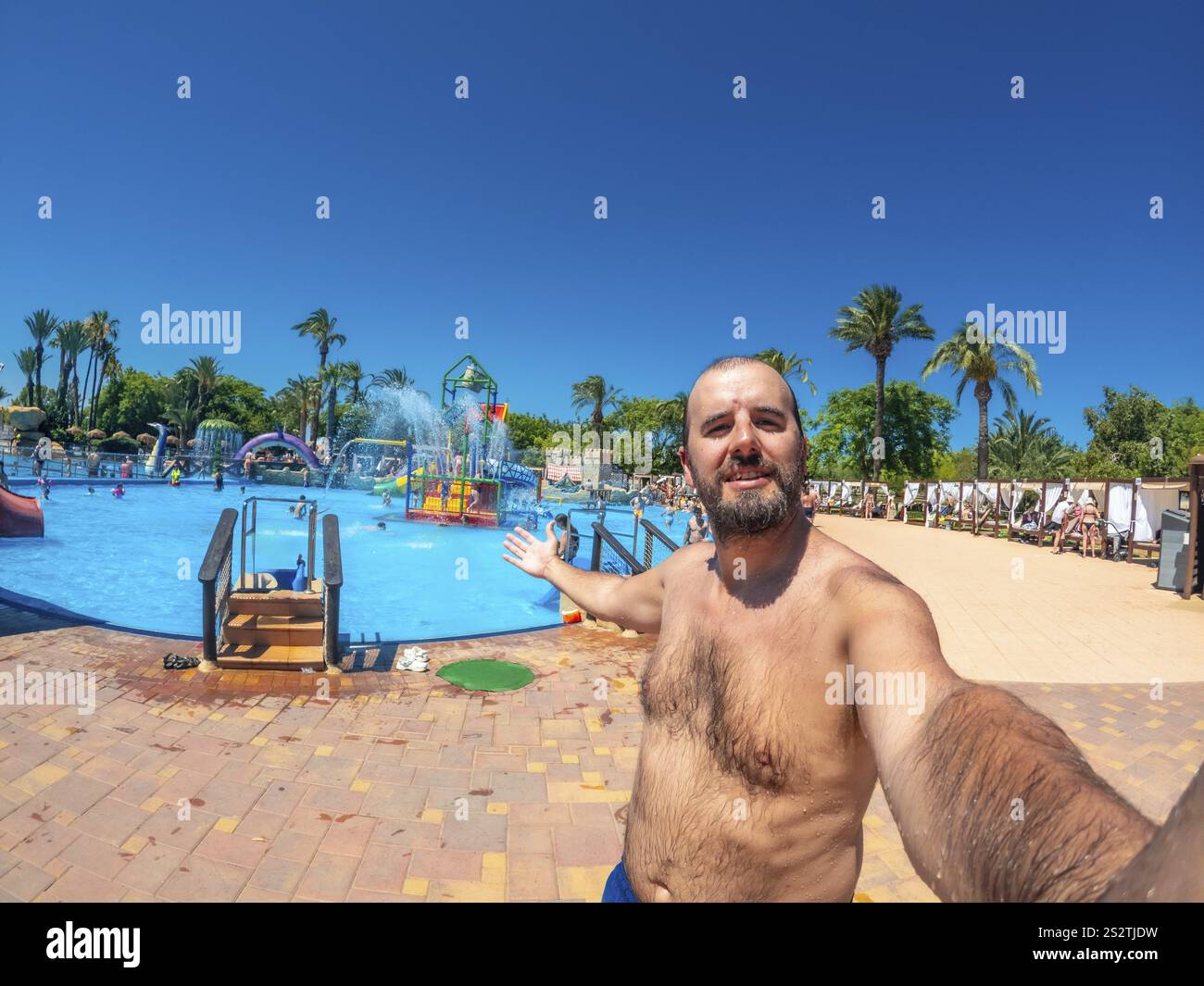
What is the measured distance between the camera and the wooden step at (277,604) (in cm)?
607

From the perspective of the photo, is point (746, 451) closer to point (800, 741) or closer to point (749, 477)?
point (749, 477)

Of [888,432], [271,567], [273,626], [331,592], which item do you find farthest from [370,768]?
[888,432]

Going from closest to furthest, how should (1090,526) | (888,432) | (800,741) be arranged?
(800,741) → (1090,526) → (888,432)

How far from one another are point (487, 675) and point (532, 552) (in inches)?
124

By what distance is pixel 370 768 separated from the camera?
3.79 meters

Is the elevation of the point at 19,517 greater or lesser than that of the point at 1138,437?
lesser

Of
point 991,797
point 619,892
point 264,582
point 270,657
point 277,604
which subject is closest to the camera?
point 991,797

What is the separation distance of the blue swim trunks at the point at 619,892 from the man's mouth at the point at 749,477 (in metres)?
1.29

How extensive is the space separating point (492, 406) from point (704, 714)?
22.4m

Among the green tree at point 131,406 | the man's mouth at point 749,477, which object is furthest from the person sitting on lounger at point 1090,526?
the green tree at point 131,406

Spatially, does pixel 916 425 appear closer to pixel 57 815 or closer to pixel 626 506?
pixel 626 506

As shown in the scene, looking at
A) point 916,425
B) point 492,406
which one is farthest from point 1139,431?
point 492,406

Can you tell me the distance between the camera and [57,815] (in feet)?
10.3

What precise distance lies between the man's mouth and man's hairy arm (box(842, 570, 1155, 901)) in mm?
535
